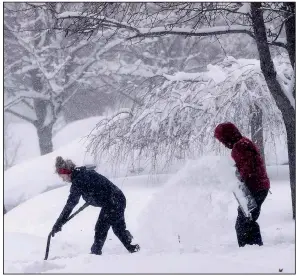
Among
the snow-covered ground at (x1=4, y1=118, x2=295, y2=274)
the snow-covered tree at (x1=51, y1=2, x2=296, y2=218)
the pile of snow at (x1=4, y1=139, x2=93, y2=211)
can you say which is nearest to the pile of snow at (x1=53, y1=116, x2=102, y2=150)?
the pile of snow at (x1=4, y1=139, x2=93, y2=211)

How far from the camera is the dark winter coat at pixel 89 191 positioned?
4922 mm

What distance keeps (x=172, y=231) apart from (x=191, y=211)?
33cm

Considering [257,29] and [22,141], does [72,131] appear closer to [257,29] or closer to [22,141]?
[22,141]

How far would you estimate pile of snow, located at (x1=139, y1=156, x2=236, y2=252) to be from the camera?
5367 mm

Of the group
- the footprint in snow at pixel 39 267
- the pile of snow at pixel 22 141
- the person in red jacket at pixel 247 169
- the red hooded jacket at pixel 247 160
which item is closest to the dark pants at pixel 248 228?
the person in red jacket at pixel 247 169

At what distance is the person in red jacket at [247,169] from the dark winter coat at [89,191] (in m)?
1.27

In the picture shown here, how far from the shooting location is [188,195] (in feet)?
18.4

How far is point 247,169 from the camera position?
15.2 ft

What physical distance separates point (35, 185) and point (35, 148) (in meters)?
11.3

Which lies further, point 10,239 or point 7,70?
point 7,70

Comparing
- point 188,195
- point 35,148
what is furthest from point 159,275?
point 35,148

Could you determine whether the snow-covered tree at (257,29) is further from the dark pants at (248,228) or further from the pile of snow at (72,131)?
the pile of snow at (72,131)

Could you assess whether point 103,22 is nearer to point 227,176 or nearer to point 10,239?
point 227,176

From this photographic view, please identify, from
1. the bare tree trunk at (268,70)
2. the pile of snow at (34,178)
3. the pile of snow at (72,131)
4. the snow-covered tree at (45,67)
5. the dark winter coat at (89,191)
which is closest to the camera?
the dark winter coat at (89,191)
